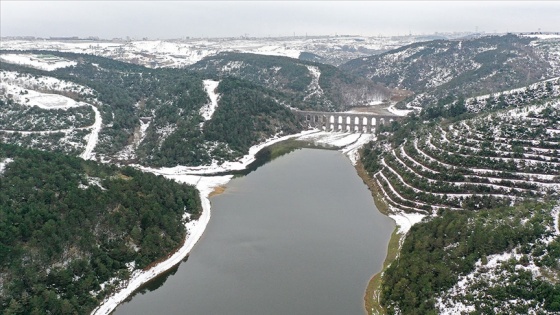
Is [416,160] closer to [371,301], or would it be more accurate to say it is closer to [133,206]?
[371,301]

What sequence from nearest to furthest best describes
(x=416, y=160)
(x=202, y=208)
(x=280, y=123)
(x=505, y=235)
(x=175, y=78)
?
(x=505, y=235) → (x=202, y=208) → (x=416, y=160) → (x=280, y=123) → (x=175, y=78)

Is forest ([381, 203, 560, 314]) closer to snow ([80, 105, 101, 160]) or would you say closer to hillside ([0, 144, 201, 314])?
hillside ([0, 144, 201, 314])

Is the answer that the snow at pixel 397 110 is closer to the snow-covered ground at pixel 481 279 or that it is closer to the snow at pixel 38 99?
the snow at pixel 38 99

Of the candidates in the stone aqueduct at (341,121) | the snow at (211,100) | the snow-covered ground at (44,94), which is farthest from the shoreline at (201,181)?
the snow-covered ground at (44,94)

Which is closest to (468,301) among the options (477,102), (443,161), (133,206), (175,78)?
(443,161)

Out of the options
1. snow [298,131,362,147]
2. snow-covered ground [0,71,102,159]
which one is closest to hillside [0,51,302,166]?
snow-covered ground [0,71,102,159]

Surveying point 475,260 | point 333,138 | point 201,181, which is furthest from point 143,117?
point 475,260
